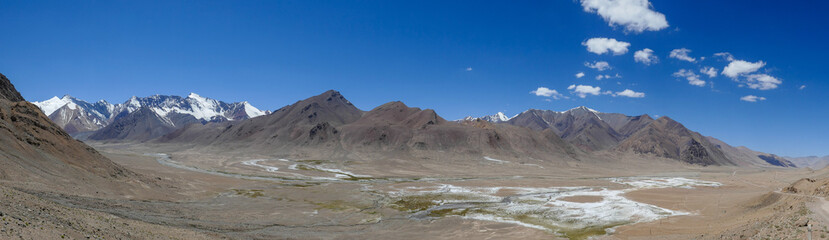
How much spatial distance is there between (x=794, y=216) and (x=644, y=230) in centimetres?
1493

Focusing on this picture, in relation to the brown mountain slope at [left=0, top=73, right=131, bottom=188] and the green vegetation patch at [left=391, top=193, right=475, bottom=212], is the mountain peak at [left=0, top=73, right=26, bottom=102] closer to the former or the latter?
the brown mountain slope at [left=0, top=73, right=131, bottom=188]

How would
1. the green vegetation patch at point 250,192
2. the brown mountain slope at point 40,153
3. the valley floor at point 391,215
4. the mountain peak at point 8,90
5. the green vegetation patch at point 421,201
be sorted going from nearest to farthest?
the valley floor at point 391,215, the brown mountain slope at point 40,153, the green vegetation patch at point 421,201, the mountain peak at point 8,90, the green vegetation patch at point 250,192

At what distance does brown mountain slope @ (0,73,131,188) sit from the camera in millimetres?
41156

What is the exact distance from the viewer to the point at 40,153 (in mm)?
48469

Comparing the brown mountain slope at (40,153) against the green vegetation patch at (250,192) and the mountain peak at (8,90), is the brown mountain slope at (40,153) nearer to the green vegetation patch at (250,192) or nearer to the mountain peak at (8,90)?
the mountain peak at (8,90)

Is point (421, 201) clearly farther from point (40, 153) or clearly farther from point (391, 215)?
point (40, 153)

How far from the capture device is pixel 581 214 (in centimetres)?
5328

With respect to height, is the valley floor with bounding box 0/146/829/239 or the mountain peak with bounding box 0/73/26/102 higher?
the mountain peak with bounding box 0/73/26/102

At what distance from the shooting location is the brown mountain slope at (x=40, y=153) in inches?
1620

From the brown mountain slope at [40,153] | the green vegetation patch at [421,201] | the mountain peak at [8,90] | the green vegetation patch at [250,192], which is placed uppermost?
the mountain peak at [8,90]

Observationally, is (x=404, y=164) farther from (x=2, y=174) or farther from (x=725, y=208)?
(x=2, y=174)

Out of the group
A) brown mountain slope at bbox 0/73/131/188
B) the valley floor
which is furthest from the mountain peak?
the valley floor

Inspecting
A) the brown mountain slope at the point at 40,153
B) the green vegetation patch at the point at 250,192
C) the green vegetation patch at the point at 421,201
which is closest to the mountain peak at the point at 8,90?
the brown mountain slope at the point at 40,153

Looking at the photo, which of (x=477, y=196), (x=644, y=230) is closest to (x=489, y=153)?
(x=477, y=196)
